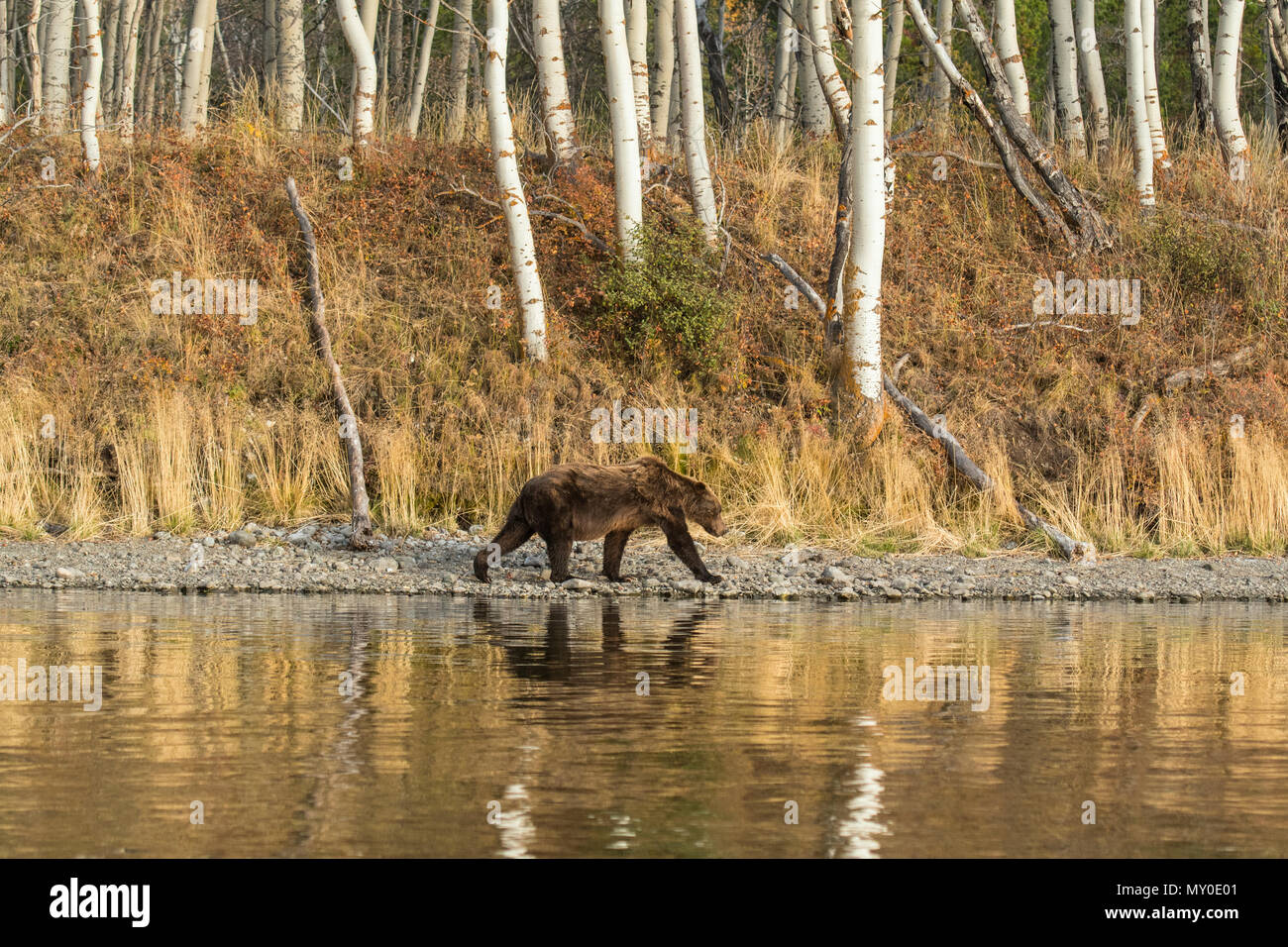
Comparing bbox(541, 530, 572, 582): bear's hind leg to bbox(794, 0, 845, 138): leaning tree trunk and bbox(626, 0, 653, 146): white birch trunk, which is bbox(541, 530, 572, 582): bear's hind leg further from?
bbox(794, 0, 845, 138): leaning tree trunk

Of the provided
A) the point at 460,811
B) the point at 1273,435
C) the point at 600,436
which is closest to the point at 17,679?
the point at 460,811

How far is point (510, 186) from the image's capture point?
2172 cm

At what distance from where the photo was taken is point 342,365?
73.9 ft

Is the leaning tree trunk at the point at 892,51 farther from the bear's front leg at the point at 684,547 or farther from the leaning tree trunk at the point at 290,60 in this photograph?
the bear's front leg at the point at 684,547

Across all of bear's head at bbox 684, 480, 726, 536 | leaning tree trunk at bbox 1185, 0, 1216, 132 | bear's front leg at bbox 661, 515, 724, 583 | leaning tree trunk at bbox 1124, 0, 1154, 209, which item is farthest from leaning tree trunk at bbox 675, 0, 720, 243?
leaning tree trunk at bbox 1185, 0, 1216, 132

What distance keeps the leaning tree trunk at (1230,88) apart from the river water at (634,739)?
14732mm

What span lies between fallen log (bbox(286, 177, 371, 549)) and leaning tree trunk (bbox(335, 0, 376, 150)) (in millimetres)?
1492

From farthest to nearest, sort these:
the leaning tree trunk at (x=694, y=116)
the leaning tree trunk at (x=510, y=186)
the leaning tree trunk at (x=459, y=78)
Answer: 1. the leaning tree trunk at (x=459, y=78)
2. the leaning tree trunk at (x=694, y=116)
3. the leaning tree trunk at (x=510, y=186)

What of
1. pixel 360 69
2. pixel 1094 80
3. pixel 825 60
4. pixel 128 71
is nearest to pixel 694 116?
pixel 825 60

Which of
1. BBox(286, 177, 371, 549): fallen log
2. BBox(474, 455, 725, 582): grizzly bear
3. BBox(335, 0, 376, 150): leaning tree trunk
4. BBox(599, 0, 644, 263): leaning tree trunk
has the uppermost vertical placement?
BBox(335, 0, 376, 150): leaning tree trunk

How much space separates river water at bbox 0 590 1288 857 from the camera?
21.5ft

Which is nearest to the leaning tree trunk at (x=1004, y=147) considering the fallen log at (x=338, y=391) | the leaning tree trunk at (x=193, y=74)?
the fallen log at (x=338, y=391)

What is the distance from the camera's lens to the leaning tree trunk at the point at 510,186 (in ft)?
68.6

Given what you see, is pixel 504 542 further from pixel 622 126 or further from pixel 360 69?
pixel 360 69
